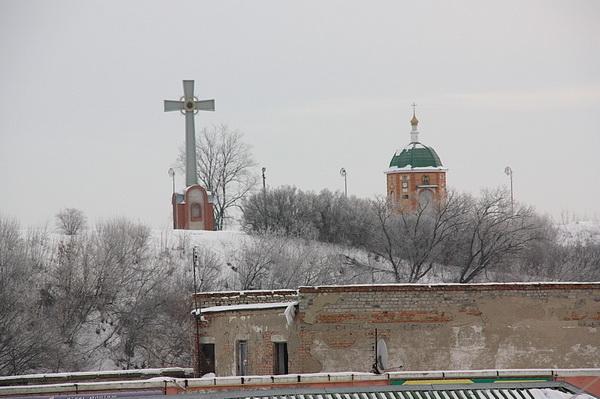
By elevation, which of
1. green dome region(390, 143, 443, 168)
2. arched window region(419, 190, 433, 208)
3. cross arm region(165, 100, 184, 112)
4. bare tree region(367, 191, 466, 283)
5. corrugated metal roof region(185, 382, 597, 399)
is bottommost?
corrugated metal roof region(185, 382, 597, 399)

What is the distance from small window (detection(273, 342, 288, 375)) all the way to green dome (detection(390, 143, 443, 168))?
62409 millimetres

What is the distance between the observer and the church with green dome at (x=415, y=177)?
86688mm

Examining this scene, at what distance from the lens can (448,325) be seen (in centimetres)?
2492

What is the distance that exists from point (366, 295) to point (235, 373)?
3.22m

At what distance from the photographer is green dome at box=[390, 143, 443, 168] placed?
287ft

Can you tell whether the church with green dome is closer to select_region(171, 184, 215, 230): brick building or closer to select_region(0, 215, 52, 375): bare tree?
select_region(171, 184, 215, 230): brick building

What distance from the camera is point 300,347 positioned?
24859 mm

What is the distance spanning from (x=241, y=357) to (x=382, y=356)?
3189 millimetres

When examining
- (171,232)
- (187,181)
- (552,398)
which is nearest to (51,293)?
(171,232)

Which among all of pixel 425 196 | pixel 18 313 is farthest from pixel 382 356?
pixel 425 196

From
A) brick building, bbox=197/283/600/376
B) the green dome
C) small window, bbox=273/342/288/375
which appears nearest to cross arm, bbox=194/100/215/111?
the green dome

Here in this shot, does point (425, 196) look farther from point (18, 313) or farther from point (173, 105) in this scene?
point (18, 313)

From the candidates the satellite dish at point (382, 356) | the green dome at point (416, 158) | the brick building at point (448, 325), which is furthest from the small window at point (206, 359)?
the green dome at point (416, 158)

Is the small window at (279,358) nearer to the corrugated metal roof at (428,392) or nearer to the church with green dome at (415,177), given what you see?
the corrugated metal roof at (428,392)
